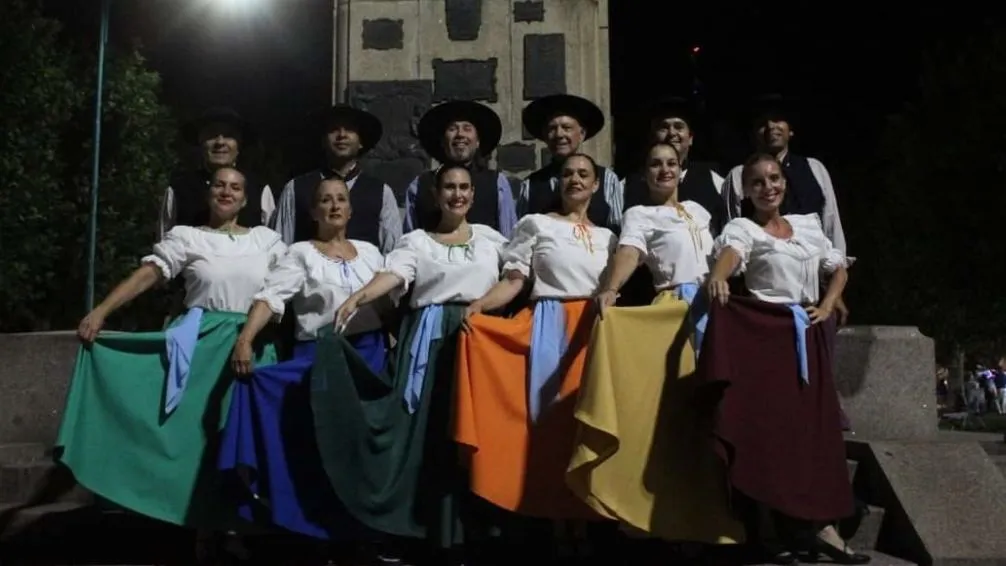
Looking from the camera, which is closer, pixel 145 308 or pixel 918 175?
pixel 145 308

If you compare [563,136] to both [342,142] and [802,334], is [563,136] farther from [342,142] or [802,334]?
[802,334]

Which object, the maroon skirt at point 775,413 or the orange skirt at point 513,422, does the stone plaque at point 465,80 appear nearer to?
the orange skirt at point 513,422

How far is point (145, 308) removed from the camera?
15.9m

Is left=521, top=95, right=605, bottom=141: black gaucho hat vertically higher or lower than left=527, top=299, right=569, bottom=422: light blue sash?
higher

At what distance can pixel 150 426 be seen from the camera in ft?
17.7

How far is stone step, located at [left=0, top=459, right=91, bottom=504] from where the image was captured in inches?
237

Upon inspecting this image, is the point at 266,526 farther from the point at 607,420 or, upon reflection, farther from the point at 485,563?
the point at 607,420

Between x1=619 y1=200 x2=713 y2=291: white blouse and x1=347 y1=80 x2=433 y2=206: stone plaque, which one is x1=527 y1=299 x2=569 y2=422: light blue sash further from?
x1=347 y1=80 x2=433 y2=206: stone plaque

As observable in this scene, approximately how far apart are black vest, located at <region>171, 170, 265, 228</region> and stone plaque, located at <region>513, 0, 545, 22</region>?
2.56 m

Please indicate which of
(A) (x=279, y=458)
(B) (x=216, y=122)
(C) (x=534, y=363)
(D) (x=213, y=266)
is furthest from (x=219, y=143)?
(C) (x=534, y=363)

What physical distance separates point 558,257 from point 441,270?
0.57m

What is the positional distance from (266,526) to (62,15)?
14.2 meters

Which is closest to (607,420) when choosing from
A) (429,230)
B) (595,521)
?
(595,521)

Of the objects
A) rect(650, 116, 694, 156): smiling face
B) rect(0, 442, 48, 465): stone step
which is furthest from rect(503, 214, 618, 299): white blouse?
rect(0, 442, 48, 465): stone step
